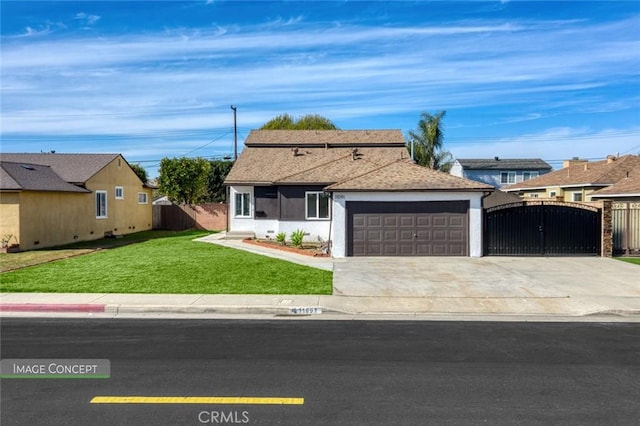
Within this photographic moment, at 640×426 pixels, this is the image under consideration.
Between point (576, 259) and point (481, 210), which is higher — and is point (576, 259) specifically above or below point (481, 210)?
below

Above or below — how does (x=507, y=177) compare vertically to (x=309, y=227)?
above

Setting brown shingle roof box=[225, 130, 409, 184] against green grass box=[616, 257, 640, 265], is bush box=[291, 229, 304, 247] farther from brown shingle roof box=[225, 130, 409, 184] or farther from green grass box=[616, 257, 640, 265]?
green grass box=[616, 257, 640, 265]

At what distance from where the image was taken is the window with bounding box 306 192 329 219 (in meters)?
23.8

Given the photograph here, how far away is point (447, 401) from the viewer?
5867 mm

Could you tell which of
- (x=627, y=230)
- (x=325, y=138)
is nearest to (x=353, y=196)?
(x=325, y=138)

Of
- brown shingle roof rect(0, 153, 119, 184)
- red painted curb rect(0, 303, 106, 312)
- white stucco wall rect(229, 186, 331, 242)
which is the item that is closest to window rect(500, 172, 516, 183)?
white stucco wall rect(229, 186, 331, 242)

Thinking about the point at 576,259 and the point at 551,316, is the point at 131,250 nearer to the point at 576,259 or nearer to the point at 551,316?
the point at 551,316

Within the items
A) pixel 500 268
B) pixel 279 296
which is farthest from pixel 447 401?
pixel 500 268

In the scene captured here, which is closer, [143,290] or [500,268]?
[143,290]

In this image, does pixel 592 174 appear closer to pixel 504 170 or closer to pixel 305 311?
pixel 504 170

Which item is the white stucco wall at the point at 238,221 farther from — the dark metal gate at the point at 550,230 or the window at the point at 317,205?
the dark metal gate at the point at 550,230

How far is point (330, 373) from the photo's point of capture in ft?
22.5

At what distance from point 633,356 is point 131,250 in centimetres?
1886

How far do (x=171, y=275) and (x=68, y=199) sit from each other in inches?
527
